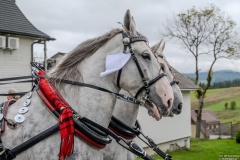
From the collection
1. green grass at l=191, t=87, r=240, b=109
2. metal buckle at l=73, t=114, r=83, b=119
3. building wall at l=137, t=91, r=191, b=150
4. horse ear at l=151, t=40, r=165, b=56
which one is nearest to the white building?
building wall at l=137, t=91, r=191, b=150

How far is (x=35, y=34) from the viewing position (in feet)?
50.5

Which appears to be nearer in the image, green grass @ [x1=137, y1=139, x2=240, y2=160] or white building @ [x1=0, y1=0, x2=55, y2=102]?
white building @ [x1=0, y1=0, x2=55, y2=102]

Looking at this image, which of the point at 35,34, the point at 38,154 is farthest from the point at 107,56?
the point at 35,34

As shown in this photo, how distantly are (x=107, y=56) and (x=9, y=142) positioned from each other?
3.86 ft

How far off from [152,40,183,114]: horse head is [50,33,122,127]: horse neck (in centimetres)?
172

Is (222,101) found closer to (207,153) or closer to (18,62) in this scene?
(207,153)

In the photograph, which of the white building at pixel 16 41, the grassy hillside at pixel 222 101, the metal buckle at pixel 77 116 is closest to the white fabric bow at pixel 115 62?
the metal buckle at pixel 77 116

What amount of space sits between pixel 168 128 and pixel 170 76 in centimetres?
1593

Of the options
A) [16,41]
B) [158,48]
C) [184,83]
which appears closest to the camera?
[158,48]

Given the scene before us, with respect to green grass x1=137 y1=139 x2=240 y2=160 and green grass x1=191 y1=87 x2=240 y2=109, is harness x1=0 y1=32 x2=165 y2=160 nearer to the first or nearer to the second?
green grass x1=137 y1=139 x2=240 y2=160

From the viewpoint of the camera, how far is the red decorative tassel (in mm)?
2878

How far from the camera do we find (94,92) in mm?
3176

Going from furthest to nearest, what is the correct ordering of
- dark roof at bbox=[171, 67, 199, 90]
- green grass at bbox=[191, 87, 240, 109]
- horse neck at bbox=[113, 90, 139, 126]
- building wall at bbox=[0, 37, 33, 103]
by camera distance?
green grass at bbox=[191, 87, 240, 109] < dark roof at bbox=[171, 67, 199, 90] < building wall at bbox=[0, 37, 33, 103] < horse neck at bbox=[113, 90, 139, 126]

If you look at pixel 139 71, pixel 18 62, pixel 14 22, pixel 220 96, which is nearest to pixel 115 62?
pixel 139 71
